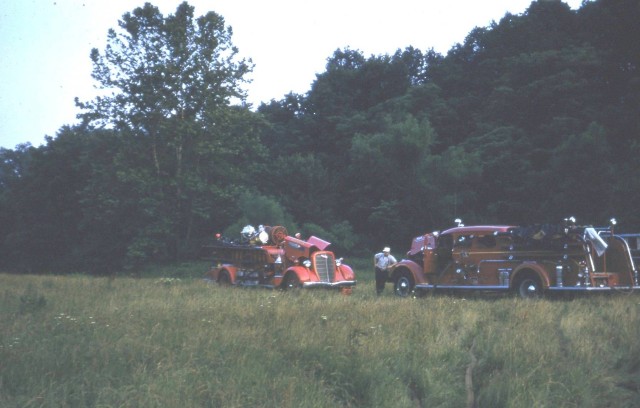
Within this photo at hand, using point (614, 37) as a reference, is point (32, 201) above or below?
below

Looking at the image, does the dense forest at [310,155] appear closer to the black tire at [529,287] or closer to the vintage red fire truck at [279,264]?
the vintage red fire truck at [279,264]

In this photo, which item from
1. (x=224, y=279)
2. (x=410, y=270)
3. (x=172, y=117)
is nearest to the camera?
(x=410, y=270)

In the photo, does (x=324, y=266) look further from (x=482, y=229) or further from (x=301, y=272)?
(x=482, y=229)

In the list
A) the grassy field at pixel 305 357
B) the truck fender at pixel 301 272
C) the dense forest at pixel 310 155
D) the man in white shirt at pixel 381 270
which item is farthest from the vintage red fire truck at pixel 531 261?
the dense forest at pixel 310 155

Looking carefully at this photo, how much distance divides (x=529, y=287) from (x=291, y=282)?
7.45 meters

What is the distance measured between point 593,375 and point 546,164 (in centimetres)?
3666

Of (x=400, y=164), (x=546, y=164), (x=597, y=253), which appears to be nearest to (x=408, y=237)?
(x=400, y=164)

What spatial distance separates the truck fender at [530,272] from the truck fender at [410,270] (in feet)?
12.1

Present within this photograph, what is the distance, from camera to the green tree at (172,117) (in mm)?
47750

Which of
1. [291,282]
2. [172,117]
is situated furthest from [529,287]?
[172,117]

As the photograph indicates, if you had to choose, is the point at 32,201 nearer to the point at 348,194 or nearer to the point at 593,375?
the point at 348,194

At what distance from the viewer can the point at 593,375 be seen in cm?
1078

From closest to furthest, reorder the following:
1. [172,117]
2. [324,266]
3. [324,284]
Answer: [324,284] < [324,266] < [172,117]

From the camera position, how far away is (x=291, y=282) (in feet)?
83.4
